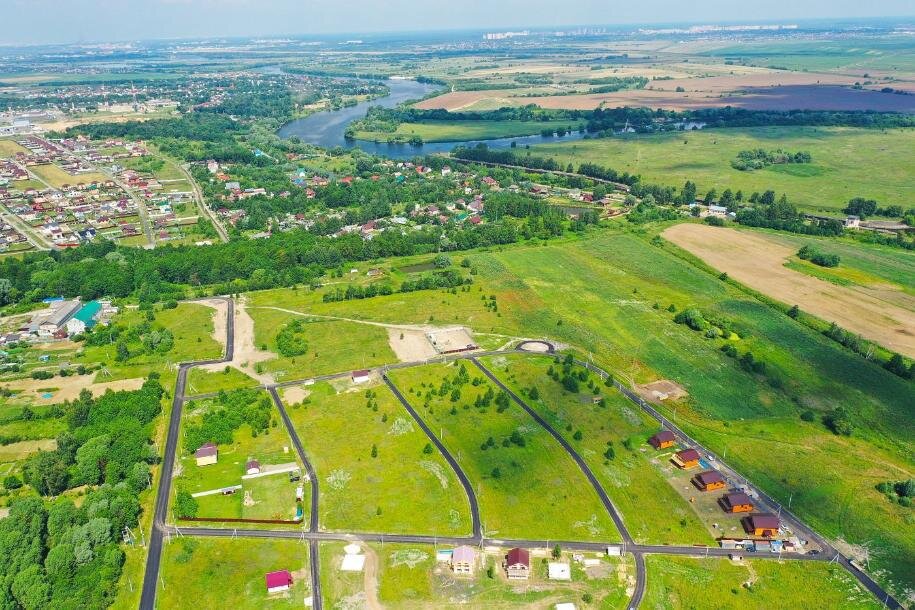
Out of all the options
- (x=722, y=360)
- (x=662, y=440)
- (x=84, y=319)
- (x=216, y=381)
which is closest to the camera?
(x=662, y=440)

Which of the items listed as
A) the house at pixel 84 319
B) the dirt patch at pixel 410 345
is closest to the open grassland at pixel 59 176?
the house at pixel 84 319

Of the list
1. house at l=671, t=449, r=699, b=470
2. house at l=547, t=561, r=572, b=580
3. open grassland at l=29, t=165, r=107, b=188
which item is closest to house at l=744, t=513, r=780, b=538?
house at l=671, t=449, r=699, b=470

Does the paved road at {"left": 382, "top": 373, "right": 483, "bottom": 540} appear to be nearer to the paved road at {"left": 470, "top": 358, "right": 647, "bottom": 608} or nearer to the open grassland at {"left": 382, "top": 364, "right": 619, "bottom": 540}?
the open grassland at {"left": 382, "top": 364, "right": 619, "bottom": 540}

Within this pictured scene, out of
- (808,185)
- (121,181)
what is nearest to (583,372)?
(808,185)

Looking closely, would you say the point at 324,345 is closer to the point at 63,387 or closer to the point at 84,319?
the point at 63,387

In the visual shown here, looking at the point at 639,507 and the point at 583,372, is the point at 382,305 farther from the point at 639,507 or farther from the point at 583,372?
the point at 639,507

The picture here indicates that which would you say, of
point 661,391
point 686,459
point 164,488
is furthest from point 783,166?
point 164,488
